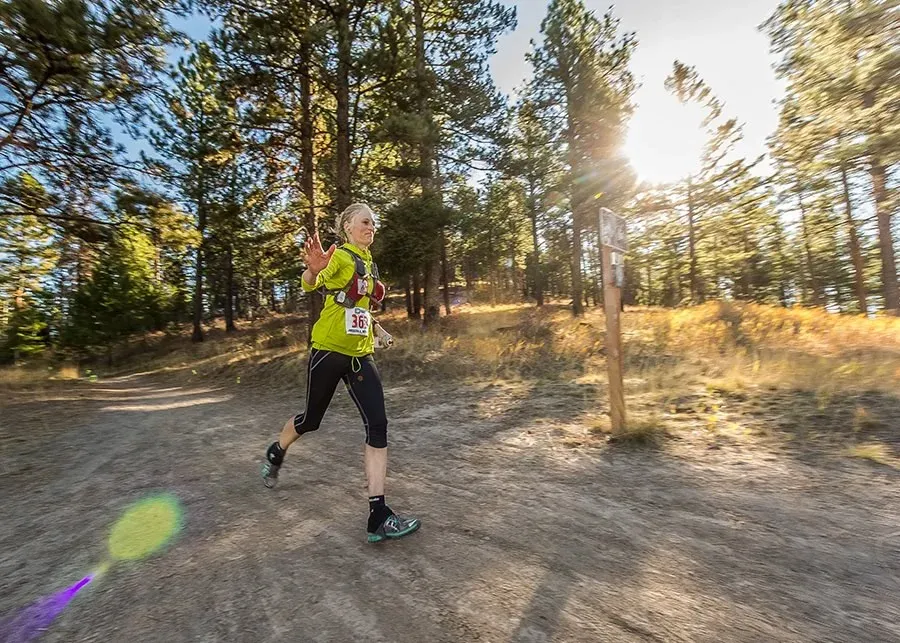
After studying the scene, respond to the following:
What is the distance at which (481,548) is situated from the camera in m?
2.77

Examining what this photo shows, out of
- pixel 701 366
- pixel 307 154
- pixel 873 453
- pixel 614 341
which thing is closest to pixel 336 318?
pixel 614 341

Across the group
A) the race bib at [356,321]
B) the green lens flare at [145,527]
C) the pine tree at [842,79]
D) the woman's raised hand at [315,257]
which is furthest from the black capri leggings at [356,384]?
the pine tree at [842,79]

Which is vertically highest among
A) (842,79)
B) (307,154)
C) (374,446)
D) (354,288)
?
(307,154)

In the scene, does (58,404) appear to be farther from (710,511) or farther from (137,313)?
(137,313)

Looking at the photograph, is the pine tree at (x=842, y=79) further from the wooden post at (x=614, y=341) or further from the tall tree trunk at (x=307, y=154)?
the tall tree trunk at (x=307, y=154)

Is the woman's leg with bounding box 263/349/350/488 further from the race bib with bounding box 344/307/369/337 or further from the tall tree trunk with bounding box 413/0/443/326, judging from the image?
the tall tree trunk with bounding box 413/0/443/326

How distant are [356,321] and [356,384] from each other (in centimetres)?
45

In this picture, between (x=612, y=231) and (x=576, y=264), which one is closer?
(x=612, y=231)

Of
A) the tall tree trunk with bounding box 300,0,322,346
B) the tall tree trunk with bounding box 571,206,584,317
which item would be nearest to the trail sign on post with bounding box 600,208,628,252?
the tall tree trunk with bounding box 300,0,322,346

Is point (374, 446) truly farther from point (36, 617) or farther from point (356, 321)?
point (36, 617)

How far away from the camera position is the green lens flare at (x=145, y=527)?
9.39 ft

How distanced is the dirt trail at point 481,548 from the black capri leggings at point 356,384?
71cm

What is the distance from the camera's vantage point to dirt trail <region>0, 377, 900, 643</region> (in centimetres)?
205

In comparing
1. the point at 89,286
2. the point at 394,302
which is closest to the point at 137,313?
the point at 89,286
